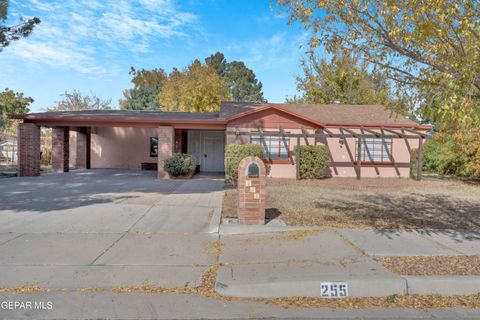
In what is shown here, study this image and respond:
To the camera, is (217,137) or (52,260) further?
(217,137)

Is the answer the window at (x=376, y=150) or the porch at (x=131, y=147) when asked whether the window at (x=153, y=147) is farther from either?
the window at (x=376, y=150)

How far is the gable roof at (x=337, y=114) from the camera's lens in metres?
17.9

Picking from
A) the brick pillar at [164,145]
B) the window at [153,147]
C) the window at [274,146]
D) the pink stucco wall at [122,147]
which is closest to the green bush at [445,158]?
the window at [274,146]

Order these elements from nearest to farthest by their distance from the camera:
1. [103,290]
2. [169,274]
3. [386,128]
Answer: [103,290], [169,274], [386,128]

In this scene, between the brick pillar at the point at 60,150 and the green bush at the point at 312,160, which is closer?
the green bush at the point at 312,160

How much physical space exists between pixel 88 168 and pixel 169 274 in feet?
61.9

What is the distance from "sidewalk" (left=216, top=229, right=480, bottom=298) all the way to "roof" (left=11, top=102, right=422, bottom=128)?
856 cm

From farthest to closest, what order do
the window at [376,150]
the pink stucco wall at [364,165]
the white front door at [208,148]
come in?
the white front door at [208,148] → the window at [376,150] → the pink stucco wall at [364,165]

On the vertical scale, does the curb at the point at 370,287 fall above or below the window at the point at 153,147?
below

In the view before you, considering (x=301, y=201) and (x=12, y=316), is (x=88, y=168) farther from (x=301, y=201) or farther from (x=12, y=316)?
(x=12, y=316)

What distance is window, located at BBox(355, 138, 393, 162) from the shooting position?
19.1 metres

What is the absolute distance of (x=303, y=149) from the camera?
667 inches

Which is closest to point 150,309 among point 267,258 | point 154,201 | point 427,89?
point 267,258

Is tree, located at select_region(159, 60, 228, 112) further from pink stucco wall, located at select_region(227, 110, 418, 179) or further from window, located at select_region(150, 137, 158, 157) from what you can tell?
pink stucco wall, located at select_region(227, 110, 418, 179)
